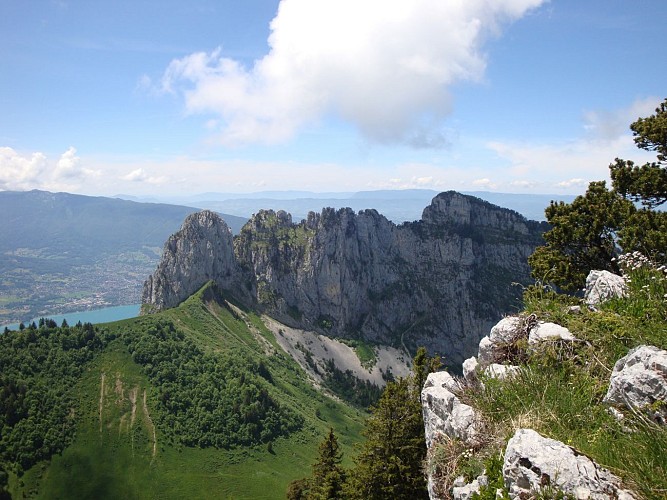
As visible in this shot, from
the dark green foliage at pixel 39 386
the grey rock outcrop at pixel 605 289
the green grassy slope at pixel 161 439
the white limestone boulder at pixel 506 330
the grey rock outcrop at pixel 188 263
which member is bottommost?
the green grassy slope at pixel 161 439

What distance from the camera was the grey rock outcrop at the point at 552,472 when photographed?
266 inches

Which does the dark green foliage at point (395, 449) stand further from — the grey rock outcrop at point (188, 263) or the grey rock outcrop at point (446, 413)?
the grey rock outcrop at point (188, 263)

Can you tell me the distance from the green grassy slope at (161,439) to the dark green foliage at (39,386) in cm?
277

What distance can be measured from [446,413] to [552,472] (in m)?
5.23

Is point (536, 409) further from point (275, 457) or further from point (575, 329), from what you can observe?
point (275, 457)

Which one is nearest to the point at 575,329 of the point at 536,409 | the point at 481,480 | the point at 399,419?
the point at 536,409

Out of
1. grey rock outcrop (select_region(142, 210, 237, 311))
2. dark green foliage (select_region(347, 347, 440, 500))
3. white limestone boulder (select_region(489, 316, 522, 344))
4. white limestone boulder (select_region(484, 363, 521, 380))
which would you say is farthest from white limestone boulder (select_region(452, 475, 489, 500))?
grey rock outcrop (select_region(142, 210, 237, 311))

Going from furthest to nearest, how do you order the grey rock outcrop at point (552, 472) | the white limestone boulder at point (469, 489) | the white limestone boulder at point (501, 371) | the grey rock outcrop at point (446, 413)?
the white limestone boulder at point (501, 371) → the grey rock outcrop at point (446, 413) → the white limestone boulder at point (469, 489) → the grey rock outcrop at point (552, 472)

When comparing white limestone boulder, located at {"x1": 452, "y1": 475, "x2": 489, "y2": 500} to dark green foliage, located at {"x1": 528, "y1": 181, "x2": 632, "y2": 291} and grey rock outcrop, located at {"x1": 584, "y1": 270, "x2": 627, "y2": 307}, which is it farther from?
dark green foliage, located at {"x1": 528, "y1": 181, "x2": 632, "y2": 291}

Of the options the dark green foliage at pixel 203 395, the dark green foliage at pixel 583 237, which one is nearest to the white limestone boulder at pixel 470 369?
the dark green foliage at pixel 583 237

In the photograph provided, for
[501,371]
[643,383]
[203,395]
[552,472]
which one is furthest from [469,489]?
[203,395]

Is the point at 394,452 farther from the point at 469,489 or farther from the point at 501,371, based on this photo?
the point at 469,489

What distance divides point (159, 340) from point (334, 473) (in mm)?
114542

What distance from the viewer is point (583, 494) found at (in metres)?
6.77
